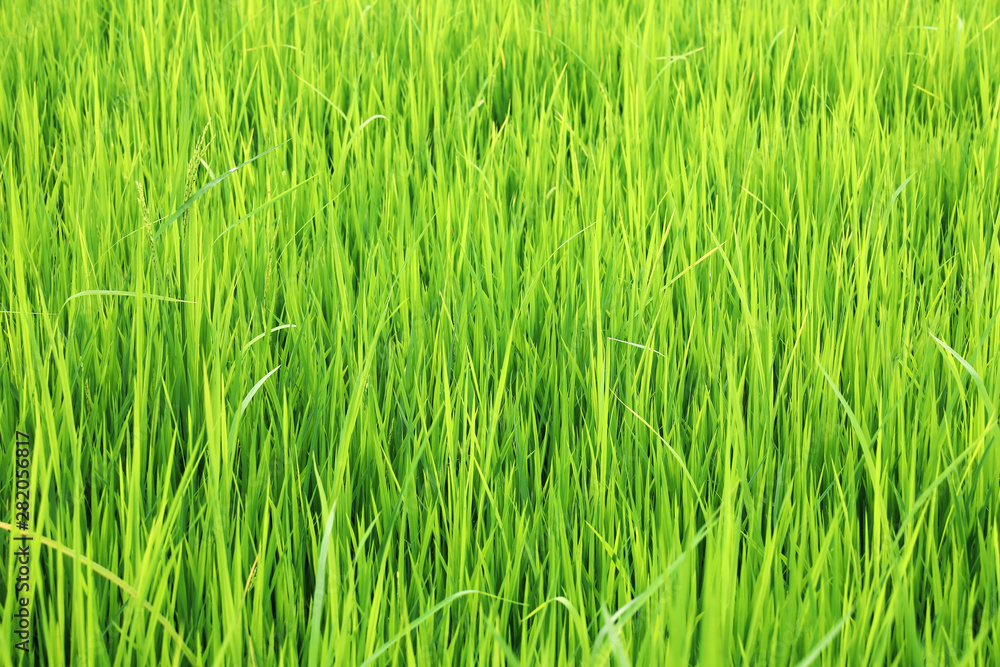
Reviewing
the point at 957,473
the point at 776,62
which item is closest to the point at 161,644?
the point at 957,473

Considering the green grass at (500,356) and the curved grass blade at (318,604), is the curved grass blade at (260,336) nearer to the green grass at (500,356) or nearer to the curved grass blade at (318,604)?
the green grass at (500,356)

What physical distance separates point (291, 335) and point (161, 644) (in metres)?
0.41

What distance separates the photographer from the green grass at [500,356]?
0.70 m

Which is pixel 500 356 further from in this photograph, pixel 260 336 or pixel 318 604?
pixel 318 604

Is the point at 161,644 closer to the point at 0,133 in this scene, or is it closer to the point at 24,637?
the point at 24,637

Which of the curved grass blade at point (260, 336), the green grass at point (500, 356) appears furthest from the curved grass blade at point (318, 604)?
the curved grass blade at point (260, 336)

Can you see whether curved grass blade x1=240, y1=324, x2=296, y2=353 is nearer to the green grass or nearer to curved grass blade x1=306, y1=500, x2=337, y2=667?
the green grass

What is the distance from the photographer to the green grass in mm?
700

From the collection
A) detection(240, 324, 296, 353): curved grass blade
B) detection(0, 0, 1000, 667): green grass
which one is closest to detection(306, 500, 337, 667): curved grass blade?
detection(0, 0, 1000, 667): green grass

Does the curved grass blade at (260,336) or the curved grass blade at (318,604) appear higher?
the curved grass blade at (260,336)

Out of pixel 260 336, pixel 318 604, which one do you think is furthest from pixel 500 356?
pixel 318 604

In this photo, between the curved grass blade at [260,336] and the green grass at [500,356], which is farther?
the curved grass blade at [260,336]

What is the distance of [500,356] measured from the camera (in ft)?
3.30

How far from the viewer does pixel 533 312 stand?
1047 millimetres
